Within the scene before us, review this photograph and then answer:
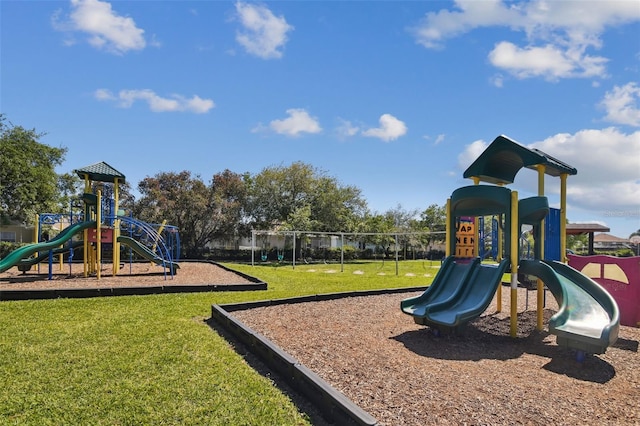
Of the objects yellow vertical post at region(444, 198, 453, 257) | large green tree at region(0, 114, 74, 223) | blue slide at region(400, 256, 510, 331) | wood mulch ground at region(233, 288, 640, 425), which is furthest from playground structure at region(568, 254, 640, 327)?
large green tree at region(0, 114, 74, 223)

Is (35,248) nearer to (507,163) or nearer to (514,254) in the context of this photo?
(514,254)

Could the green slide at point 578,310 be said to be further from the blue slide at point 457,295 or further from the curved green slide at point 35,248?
the curved green slide at point 35,248

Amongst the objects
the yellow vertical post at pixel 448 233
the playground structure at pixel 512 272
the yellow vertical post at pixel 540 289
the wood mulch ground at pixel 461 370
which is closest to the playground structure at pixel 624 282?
the wood mulch ground at pixel 461 370

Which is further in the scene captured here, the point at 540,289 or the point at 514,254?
the point at 540,289

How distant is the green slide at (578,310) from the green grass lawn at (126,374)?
3771mm

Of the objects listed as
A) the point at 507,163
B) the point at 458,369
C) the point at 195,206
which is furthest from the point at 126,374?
the point at 195,206

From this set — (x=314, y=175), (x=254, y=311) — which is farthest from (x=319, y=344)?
(x=314, y=175)

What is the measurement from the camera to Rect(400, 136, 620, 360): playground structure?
5.37 metres

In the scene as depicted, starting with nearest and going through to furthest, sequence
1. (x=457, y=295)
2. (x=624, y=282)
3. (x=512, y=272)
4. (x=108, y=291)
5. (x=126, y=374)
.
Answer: (x=126, y=374), (x=512, y=272), (x=457, y=295), (x=624, y=282), (x=108, y=291)

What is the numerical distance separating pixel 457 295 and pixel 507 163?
3.16m

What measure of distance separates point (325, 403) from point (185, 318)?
4670mm

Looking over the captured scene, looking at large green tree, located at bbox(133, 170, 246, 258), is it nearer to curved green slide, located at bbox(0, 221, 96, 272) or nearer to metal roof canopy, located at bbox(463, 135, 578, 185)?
curved green slide, located at bbox(0, 221, 96, 272)

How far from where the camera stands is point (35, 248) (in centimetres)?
1249

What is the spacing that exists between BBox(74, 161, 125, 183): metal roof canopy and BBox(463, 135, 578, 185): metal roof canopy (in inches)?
474
